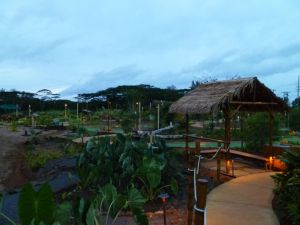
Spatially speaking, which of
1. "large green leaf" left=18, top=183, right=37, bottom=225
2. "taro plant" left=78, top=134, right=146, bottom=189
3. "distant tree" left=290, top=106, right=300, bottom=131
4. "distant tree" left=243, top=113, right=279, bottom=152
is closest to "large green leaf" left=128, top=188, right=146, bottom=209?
"large green leaf" left=18, top=183, right=37, bottom=225

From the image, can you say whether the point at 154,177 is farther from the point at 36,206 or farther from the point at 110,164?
the point at 36,206

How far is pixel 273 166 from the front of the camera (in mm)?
11594

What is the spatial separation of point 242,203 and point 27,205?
4.45 metres

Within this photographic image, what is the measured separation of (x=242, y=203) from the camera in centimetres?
745

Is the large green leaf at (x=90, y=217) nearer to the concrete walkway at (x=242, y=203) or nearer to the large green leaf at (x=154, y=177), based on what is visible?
the concrete walkway at (x=242, y=203)

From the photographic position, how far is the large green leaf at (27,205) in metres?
4.01

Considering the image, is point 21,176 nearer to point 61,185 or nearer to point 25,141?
point 61,185

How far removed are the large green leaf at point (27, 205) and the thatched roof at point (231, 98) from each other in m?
7.27

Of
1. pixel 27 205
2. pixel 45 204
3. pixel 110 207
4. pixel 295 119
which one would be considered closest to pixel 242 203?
pixel 110 207

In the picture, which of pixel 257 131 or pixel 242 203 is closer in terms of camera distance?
pixel 242 203

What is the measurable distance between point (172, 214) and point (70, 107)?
4680 centimetres

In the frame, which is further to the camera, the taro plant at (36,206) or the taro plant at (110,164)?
the taro plant at (110,164)

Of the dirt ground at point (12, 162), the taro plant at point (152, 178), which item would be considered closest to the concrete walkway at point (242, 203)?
the taro plant at point (152, 178)

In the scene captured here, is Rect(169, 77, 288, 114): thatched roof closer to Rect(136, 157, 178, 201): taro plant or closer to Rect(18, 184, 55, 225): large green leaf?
Rect(136, 157, 178, 201): taro plant
